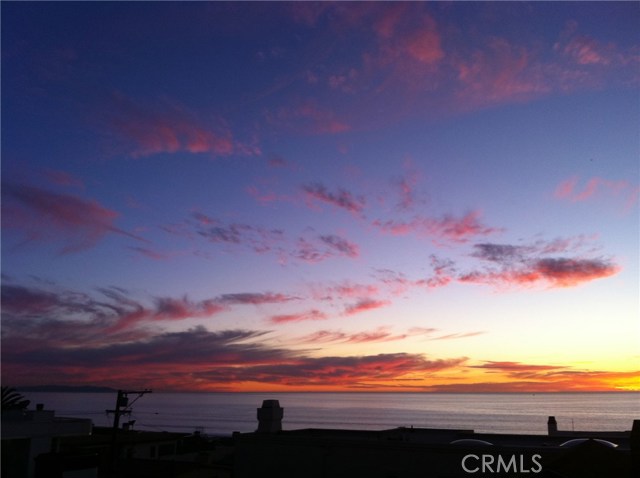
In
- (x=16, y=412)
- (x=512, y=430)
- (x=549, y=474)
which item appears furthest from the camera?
(x=512, y=430)

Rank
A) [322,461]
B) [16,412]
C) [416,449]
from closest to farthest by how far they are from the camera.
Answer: [416,449], [322,461], [16,412]

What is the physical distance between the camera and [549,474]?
68.4 feet

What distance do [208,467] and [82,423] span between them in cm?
1298

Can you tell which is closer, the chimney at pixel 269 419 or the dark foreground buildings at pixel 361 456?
the dark foreground buildings at pixel 361 456

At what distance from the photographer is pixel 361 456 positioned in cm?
2839

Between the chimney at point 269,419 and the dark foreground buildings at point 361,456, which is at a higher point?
the chimney at point 269,419

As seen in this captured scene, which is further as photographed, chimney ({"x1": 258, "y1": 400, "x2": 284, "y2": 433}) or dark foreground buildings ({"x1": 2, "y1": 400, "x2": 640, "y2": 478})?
chimney ({"x1": 258, "y1": 400, "x2": 284, "y2": 433})

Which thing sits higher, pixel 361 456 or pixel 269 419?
pixel 269 419

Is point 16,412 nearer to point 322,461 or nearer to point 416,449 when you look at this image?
point 322,461

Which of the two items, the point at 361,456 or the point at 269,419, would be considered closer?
the point at 361,456

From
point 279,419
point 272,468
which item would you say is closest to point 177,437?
point 279,419

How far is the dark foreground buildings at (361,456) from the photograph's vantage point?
1929cm

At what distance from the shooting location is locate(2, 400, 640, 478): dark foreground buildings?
19.3m

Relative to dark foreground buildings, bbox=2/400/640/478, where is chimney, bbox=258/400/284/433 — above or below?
above
